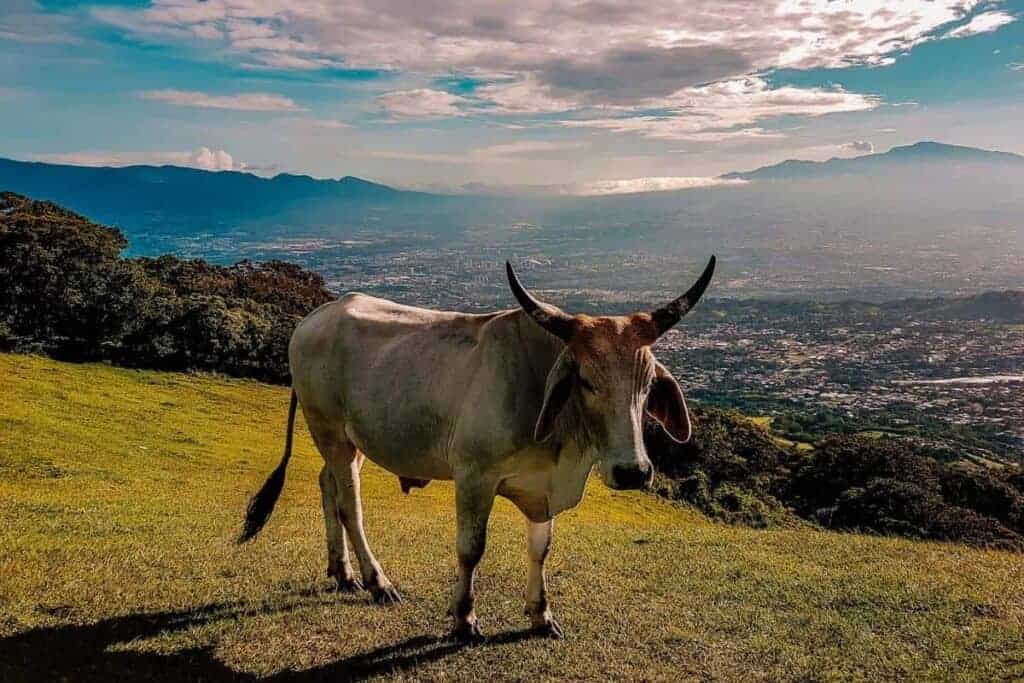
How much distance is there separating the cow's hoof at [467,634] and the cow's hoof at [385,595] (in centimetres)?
109

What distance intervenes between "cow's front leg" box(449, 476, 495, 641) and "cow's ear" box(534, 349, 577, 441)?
958mm

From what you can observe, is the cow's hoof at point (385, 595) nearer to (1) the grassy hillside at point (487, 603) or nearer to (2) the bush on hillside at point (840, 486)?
(1) the grassy hillside at point (487, 603)

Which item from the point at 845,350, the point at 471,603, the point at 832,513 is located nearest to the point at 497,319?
the point at 471,603

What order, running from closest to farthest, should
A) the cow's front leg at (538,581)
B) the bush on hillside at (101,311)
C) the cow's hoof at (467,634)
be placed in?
the cow's hoof at (467,634) → the cow's front leg at (538,581) → the bush on hillside at (101,311)

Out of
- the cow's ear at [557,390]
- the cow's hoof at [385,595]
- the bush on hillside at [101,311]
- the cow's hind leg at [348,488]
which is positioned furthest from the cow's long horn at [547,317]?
the bush on hillside at [101,311]

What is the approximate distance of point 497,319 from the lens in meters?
6.34

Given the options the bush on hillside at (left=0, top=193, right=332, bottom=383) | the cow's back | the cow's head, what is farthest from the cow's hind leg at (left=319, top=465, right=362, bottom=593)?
the bush on hillside at (left=0, top=193, right=332, bottom=383)

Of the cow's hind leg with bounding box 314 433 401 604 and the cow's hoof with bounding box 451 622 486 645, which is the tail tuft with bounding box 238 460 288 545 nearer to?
the cow's hind leg with bounding box 314 433 401 604

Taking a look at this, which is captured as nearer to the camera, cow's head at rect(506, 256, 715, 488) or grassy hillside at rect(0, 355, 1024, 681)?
cow's head at rect(506, 256, 715, 488)

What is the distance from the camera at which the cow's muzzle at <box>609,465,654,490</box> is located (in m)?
4.75

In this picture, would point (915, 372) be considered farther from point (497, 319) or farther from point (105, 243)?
point (497, 319)

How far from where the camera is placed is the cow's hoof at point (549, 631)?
6516mm

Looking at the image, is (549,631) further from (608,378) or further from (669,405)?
(608,378)

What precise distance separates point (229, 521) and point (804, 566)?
819 cm
